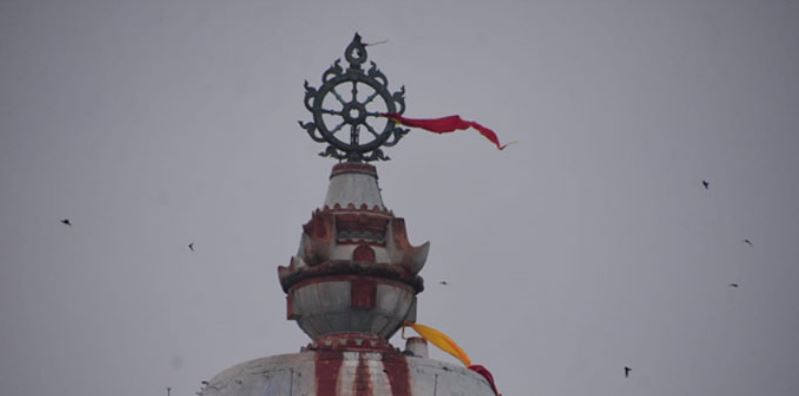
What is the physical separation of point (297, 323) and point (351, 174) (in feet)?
9.51

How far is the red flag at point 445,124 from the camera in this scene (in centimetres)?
3403

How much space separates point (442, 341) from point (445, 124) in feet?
13.7

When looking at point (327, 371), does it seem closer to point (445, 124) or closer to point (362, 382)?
point (362, 382)

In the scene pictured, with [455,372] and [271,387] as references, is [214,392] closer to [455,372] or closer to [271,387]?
[271,387]

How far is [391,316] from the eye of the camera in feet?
108

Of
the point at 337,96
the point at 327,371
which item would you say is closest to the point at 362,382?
the point at 327,371

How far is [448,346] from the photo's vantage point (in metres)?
34.4

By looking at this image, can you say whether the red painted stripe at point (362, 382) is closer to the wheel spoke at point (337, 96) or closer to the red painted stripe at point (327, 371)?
the red painted stripe at point (327, 371)

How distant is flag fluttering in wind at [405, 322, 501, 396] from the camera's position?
34062 mm

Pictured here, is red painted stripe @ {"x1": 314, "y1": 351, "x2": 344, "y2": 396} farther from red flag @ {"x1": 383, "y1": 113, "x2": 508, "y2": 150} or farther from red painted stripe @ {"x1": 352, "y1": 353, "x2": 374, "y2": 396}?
red flag @ {"x1": 383, "y1": 113, "x2": 508, "y2": 150}

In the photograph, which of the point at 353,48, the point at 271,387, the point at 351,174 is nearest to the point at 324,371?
the point at 271,387

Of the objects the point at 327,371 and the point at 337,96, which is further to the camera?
the point at 337,96

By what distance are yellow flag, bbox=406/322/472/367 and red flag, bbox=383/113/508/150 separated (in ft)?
12.3

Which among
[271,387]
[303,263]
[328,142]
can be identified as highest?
[328,142]
